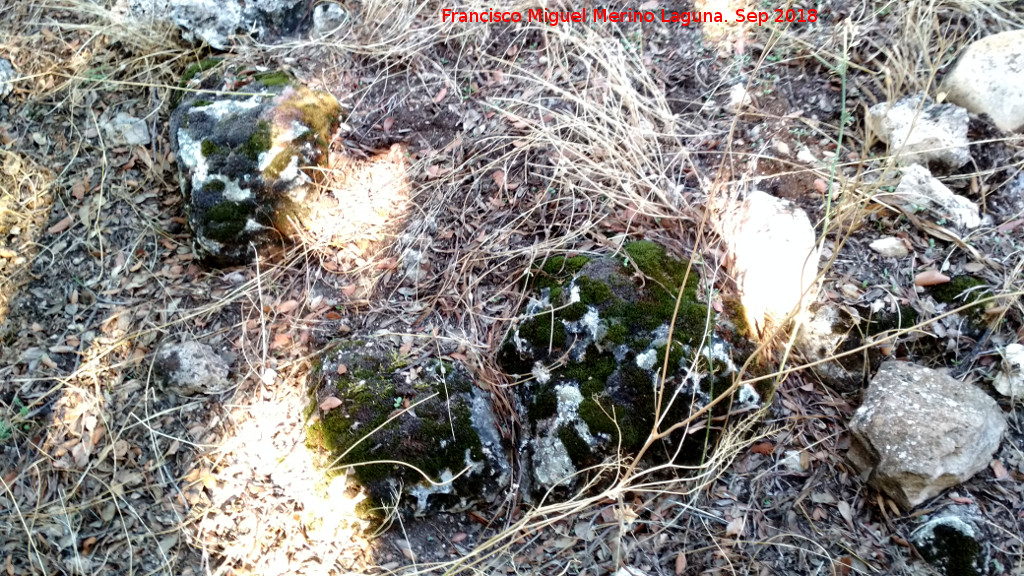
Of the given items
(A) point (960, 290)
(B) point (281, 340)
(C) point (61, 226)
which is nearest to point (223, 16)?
(C) point (61, 226)

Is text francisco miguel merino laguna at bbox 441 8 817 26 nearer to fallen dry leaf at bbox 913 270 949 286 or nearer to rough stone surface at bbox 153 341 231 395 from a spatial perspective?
fallen dry leaf at bbox 913 270 949 286

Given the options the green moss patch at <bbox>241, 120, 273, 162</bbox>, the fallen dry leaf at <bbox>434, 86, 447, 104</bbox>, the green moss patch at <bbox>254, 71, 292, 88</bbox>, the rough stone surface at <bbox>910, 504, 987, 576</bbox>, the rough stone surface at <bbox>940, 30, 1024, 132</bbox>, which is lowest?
the rough stone surface at <bbox>910, 504, 987, 576</bbox>

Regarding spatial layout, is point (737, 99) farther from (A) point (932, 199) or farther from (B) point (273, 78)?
(B) point (273, 78)

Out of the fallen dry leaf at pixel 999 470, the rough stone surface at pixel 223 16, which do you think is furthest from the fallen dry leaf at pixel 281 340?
the fallen dry leaf at pixel 999 470

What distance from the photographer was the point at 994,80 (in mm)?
2443

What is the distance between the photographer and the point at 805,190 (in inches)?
96.8

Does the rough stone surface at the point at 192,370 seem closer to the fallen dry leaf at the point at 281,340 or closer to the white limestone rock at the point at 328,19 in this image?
the fallen dry leaf at the point at 281,340

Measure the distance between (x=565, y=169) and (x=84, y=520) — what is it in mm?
2180

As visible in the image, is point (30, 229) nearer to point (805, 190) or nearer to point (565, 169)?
point (565, 169)

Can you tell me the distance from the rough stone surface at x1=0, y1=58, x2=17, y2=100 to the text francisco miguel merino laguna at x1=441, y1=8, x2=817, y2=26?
2163 millimetres

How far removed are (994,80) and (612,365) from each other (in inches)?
74.4

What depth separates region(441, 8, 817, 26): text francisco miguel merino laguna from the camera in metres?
2.90

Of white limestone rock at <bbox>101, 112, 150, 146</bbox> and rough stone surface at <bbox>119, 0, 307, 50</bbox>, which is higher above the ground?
rough stone surface at <bbox>119, 0, 307, 50</bbox>

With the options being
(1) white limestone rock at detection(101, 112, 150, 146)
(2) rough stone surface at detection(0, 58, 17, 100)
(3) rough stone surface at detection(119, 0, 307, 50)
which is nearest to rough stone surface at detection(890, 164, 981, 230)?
(3) rough stone surface at detection(119, 0, 307, 50)
